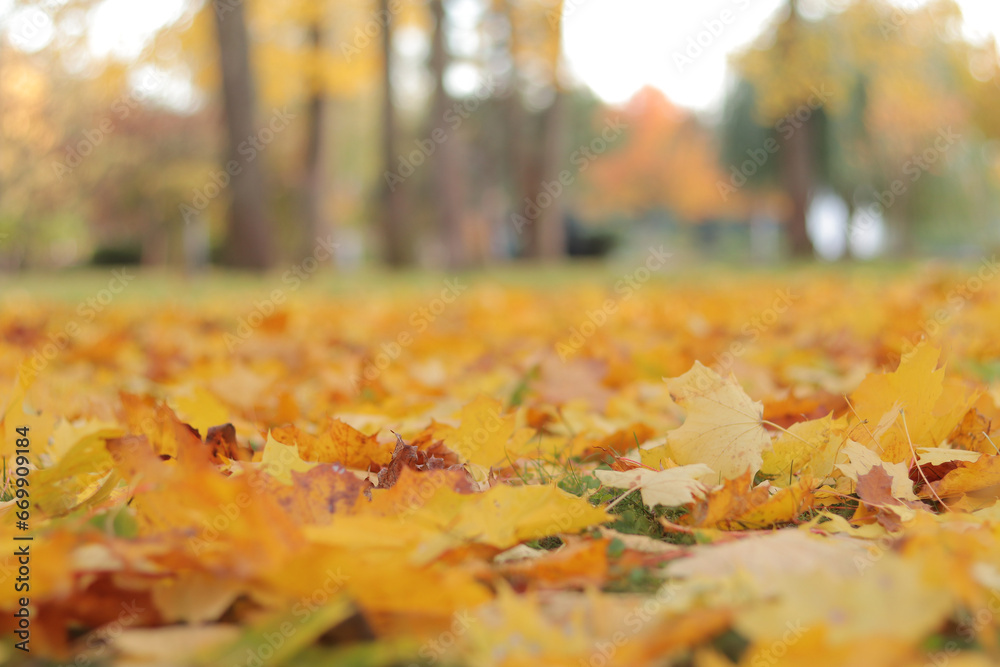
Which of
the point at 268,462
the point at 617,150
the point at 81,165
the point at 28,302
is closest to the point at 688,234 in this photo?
the point at 617,150

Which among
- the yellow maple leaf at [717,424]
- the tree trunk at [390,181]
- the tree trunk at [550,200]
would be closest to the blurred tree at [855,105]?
the tree trunk at [550,200]

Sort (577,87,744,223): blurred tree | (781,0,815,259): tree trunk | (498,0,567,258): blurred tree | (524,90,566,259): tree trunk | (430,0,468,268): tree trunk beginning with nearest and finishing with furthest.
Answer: (430,0,468,268): tree trunk
(781,0,815,259): tree trunk
(498,0,567,258): blurred tree
(524,90,566,259): tree trunk
(577,87,744,223): blurred tree

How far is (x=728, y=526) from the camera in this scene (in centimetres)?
99

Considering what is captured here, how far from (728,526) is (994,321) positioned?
224 centimetres

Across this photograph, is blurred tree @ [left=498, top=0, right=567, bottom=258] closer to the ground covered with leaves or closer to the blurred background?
the blurred background

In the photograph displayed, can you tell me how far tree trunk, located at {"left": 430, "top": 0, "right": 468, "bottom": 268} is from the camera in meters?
12.1

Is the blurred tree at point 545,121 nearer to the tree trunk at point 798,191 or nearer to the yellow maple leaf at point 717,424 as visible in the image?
the tree trunk at point 798,191

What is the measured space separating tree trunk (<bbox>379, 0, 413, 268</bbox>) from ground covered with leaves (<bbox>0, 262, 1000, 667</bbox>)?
38.7 ft

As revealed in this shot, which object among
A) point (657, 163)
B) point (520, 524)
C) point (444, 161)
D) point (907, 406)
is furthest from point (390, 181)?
point (657, 163)

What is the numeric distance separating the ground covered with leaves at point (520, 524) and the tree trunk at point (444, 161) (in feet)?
34.8

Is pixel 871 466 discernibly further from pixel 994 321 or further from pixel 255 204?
pixel 255 204

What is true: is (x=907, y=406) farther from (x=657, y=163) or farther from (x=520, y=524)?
Answer: (x=657, y=163)

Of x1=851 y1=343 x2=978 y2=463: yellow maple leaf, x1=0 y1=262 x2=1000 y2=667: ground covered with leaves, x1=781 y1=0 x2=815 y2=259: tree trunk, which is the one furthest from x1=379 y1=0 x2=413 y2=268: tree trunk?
x1=851 y1=343 x2=978 y2=463: yellow maple leaf

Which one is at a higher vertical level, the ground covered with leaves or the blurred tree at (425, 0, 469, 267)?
the blurred tree at (425, 0, 469, 267)
